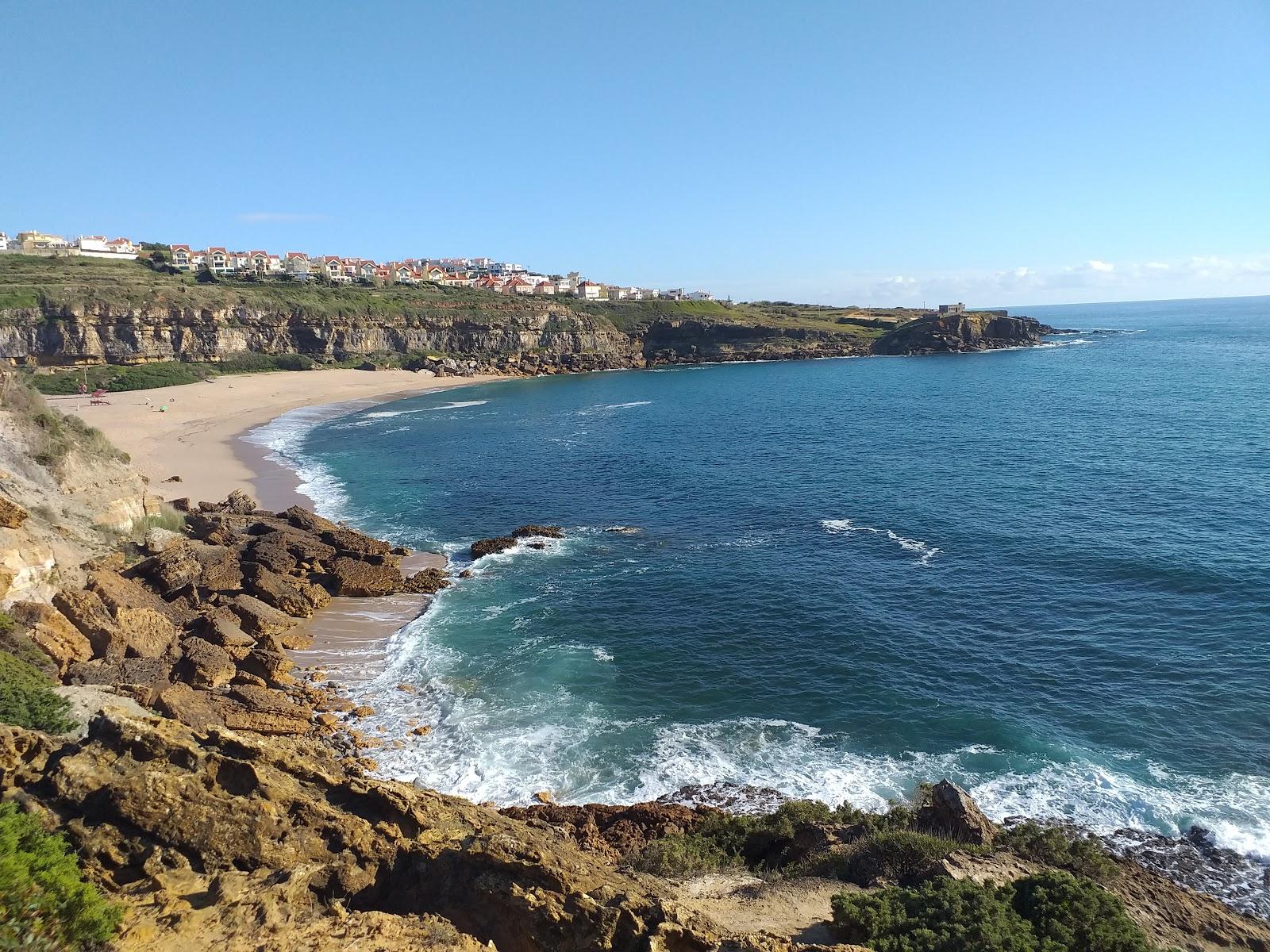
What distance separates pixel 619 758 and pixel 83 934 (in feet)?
44.9

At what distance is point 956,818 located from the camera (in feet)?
49.5

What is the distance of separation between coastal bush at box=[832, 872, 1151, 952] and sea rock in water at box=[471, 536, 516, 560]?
2727 cm

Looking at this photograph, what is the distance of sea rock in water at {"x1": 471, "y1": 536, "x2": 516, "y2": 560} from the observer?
1444 inches

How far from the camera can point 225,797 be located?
1092cm

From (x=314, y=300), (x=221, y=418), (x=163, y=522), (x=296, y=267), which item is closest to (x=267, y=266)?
(x=296, y=267)

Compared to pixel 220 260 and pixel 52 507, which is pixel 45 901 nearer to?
pixel 52 507

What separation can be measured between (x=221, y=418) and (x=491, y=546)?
54500 mm

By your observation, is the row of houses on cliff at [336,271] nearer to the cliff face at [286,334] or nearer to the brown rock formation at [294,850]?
the cliff face at [286,334]

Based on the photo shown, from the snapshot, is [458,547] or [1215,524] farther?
[458,547]

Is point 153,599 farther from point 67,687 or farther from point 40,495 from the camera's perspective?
point 67,687

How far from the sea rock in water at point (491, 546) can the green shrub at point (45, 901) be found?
2783 cm

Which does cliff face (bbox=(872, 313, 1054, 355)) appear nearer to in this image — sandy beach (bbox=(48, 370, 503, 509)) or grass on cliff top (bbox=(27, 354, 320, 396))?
sandy beach (bbox=(48, 370, 503, 509))

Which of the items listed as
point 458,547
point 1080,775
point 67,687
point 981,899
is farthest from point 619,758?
point 458,547

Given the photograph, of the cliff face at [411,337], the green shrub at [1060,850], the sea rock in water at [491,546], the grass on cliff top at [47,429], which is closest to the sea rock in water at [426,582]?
the sea rock in water at [491,546]
